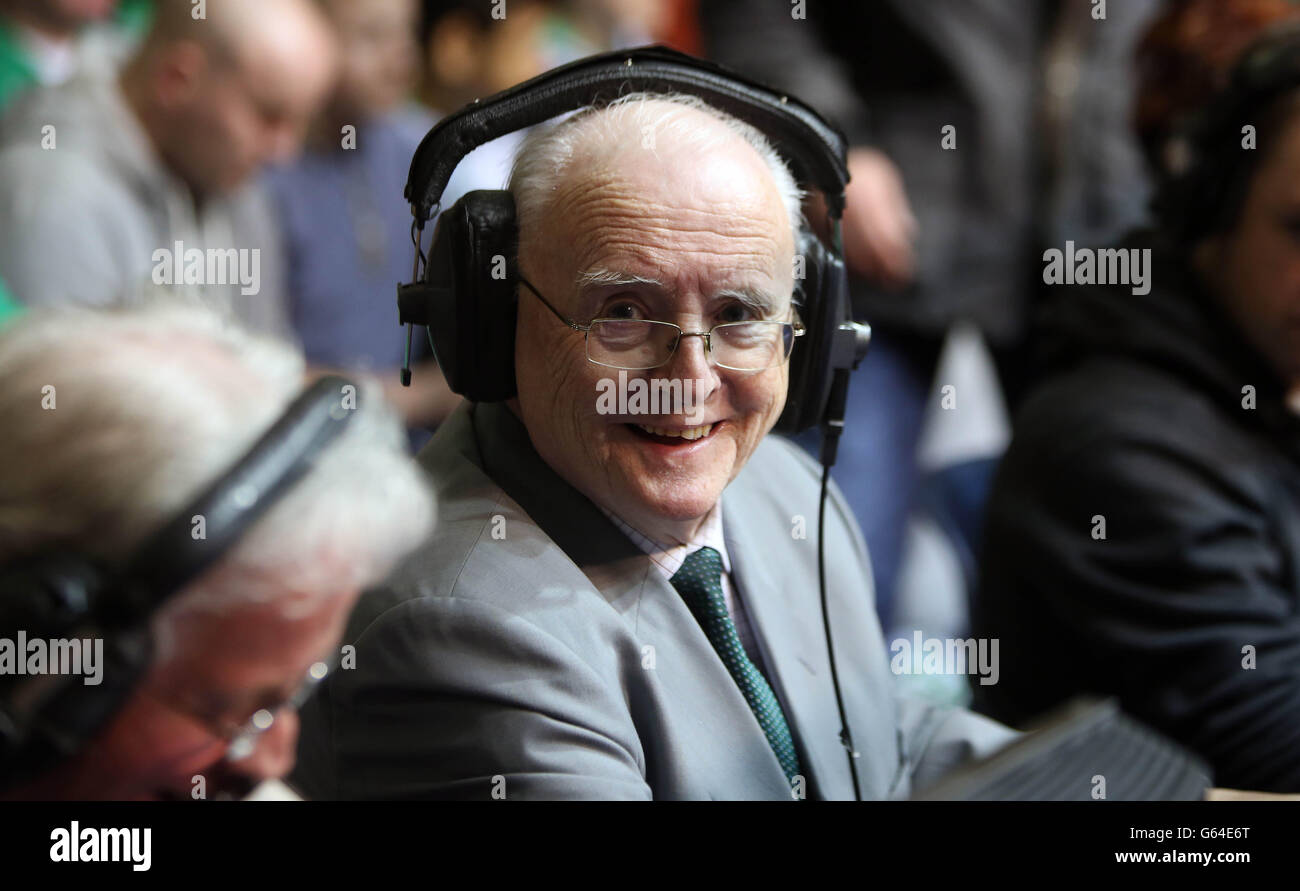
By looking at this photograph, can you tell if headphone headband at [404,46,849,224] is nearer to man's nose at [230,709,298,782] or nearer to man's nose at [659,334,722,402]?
man's nose at [659,334,722,402]

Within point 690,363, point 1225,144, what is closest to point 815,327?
point 690,363

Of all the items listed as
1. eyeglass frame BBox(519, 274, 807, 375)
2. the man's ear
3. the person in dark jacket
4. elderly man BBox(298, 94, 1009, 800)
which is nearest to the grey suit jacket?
elderly man BBox(298, 94, 1009, 800)

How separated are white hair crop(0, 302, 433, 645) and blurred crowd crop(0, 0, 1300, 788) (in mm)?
376

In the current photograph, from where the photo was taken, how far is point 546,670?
917 millimetres

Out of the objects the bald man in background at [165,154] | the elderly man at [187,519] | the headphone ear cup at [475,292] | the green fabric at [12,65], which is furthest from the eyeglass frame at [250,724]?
the green fabric at [12,65]

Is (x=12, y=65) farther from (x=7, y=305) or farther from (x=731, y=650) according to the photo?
(x=731, y=650)

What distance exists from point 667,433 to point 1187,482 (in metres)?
0.81

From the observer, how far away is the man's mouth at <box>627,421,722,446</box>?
0.95 m

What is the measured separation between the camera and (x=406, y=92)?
269 centimetres

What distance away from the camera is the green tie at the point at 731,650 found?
1.02 m

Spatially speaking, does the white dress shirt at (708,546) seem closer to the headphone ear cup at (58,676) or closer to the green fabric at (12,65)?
the headphone ear cup at (58,676)

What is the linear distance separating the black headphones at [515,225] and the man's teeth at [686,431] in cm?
10

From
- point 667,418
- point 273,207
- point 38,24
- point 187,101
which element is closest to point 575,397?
point 667,418

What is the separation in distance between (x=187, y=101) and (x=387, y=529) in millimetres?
1374
